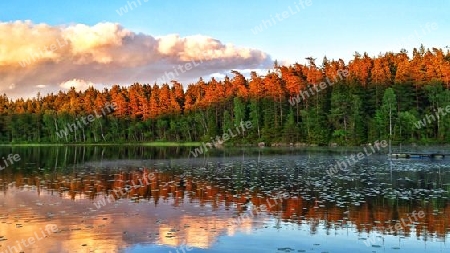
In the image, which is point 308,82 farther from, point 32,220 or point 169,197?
point 32,220

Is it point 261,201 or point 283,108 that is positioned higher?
point 283,108

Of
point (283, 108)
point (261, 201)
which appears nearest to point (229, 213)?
point (261, 201)

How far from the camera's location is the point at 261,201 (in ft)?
81.1

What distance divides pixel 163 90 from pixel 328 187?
110 meters

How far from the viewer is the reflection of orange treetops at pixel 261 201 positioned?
62.3 ft

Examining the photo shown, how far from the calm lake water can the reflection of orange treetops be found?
0.05 metres

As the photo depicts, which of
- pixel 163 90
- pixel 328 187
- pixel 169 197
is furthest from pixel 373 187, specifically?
pixel 163 90

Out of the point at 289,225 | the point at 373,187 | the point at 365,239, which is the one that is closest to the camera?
the point at 365,239

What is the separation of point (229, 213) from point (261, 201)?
383cm

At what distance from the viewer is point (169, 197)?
1039 inches

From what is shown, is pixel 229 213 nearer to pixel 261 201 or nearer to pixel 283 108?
pixel 261 201

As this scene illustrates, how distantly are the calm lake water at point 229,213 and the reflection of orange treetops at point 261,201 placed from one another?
5 centimetres

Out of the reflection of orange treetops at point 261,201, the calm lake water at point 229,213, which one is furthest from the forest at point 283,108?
the reflection of orange treetops at point 261,201

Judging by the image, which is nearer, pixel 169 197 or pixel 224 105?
pixel 169 197
